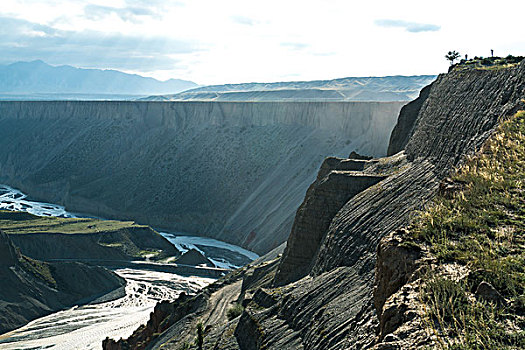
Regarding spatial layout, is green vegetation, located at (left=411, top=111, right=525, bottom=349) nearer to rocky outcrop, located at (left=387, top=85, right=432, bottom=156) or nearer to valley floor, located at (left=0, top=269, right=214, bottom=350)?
rocky outcrop, located at (left=387, top=85, right=432, bottom=156)

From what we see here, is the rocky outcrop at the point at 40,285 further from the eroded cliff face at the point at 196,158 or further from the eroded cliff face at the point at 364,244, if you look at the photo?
the eroded cliff face at the point at 364,244

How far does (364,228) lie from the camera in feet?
58.4

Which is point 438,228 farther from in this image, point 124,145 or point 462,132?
point 124,145

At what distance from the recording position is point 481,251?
27.2 ft

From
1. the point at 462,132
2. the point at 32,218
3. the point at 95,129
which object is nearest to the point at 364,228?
the point at 462,132

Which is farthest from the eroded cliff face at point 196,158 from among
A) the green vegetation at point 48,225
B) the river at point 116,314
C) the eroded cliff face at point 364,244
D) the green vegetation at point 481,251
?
the green vegetation at point 481,251

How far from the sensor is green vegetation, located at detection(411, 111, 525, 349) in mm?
6590

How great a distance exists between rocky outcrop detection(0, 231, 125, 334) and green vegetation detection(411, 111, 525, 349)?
1473 inches

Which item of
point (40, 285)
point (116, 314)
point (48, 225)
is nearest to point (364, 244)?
point (116, 314)

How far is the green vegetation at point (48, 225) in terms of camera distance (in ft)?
205

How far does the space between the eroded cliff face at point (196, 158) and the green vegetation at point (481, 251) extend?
49.9 meters

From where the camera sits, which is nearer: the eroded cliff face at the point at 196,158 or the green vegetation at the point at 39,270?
the green vegetation at the point at 39,270

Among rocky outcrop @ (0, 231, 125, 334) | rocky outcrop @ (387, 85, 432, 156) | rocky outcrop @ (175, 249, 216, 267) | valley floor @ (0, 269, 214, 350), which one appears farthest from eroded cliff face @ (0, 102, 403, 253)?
rocky outcrop @ (387, 85, 432, 156)

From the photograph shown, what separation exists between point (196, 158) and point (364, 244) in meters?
72.8
